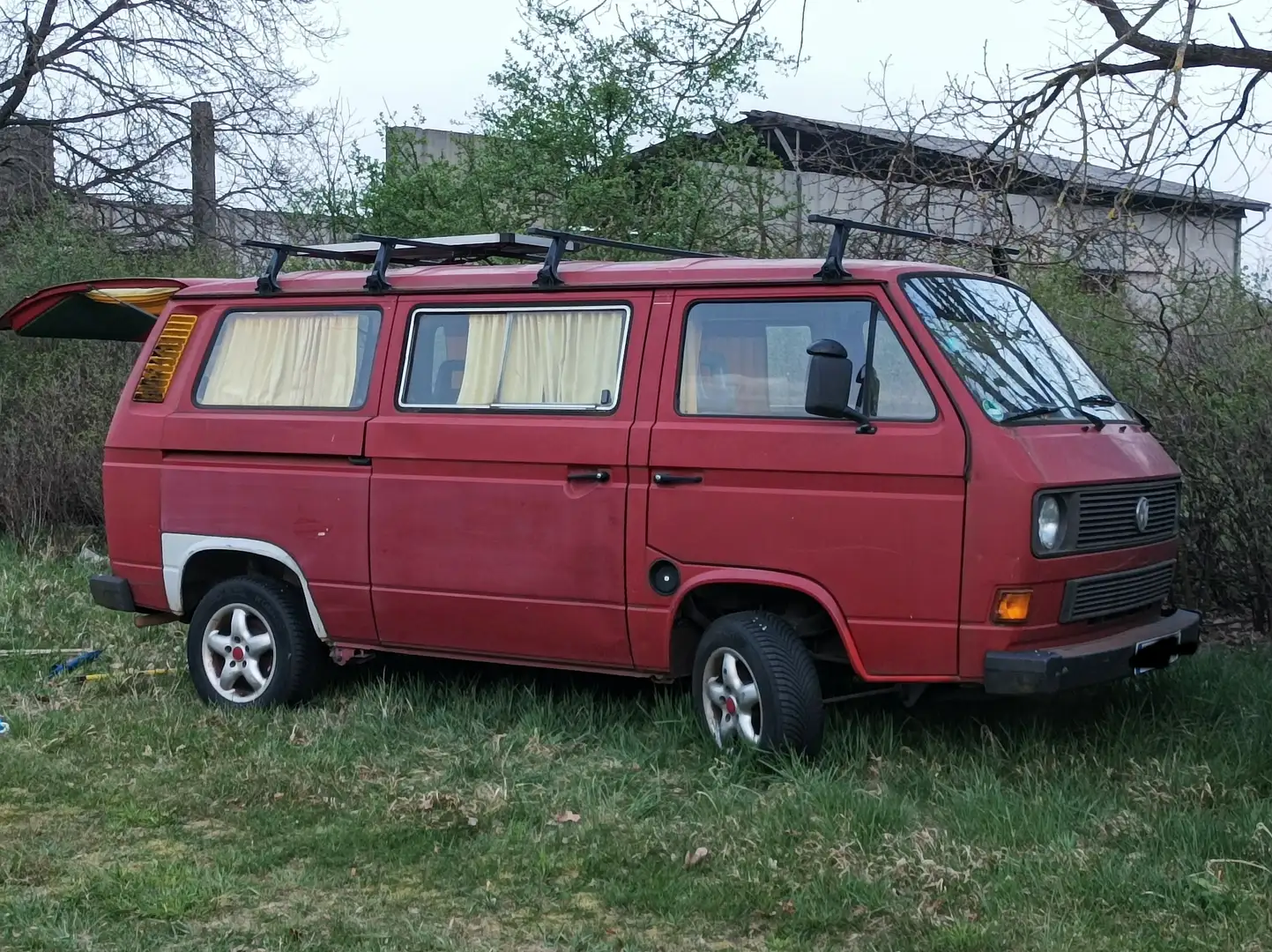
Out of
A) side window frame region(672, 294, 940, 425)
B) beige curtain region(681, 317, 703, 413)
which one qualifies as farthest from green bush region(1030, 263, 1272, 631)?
beige curtain region(681, 317, 703, 413)

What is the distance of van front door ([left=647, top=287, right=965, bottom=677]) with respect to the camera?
570 cm

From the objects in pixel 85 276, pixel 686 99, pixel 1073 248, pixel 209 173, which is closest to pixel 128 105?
pixel 209 173

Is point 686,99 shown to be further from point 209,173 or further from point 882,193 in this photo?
point 209,173

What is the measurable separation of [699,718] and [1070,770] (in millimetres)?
1533

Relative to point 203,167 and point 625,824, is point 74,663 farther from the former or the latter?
point 203,167

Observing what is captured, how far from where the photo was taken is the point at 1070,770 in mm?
5828

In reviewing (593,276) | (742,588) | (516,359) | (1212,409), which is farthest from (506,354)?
(1212,409)

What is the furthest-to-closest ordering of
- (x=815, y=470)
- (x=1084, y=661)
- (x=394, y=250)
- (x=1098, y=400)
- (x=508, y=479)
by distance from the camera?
(x=394, y=250) → (x=508, y=479) → (x=1098, y=400) → (x=815, y=470) → (x=1084, y=661)

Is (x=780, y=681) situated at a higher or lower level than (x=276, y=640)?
higher

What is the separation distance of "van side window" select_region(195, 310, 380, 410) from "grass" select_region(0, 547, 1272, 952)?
5.06 ft

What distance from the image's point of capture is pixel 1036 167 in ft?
28.6

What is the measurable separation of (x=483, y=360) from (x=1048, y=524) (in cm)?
273

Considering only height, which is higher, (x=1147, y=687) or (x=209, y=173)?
(x=209, y=173)

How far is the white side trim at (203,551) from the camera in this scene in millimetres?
7297
